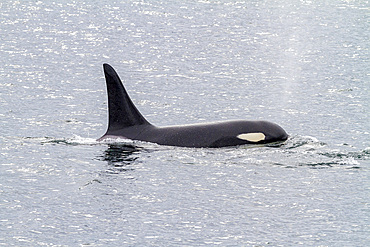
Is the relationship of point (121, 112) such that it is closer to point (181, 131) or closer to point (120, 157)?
point (181, 131)

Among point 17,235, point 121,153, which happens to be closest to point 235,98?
point 121,153

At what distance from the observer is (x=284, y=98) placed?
91.8ft

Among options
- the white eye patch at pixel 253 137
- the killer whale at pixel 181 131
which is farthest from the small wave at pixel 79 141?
the white eye patch at pixel 253 137

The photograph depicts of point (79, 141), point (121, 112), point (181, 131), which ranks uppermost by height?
point (121, 112)

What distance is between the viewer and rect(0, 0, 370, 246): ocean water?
45.4 ft

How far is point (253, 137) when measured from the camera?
19.2 m

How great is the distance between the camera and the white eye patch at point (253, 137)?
19078mm

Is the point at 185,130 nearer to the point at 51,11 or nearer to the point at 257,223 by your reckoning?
the point at 257,223

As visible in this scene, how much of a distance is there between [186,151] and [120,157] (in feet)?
4.70

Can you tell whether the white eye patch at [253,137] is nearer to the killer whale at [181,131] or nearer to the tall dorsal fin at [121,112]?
the killer whale at [181,131]

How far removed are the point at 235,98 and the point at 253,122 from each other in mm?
8333

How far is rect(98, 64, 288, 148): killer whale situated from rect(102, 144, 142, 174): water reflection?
548mm

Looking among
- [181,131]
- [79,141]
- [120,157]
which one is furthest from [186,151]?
[79,141]

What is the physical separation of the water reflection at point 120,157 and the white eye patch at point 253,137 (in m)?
2.26
